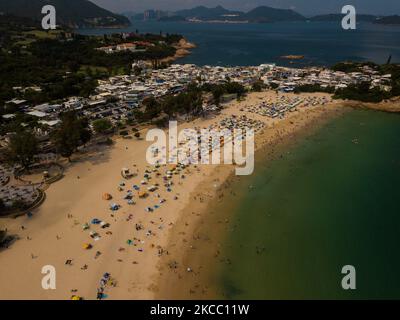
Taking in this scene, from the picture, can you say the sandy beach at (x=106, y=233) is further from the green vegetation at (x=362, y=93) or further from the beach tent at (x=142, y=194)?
the green vegetation at (x=362, y=93)

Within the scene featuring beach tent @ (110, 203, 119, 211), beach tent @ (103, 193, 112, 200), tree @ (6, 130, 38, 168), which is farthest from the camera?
tree @ (6, 130, 38, 168)

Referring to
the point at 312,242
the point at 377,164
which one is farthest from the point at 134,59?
the point at 312,242

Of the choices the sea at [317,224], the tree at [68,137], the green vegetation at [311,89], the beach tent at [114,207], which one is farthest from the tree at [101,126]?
the green vegetation at [311,89]

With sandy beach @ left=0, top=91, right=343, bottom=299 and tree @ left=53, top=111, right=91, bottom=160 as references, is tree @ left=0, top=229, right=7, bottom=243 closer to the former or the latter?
sandy beach @ left=0, top=91, right=343, bottom=299

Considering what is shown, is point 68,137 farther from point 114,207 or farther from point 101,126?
point 114,207

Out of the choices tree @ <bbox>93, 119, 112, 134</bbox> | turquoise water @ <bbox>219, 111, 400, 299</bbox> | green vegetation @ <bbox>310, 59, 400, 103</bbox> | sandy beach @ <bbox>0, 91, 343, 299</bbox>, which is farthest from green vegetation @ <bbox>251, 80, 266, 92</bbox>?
tree @ <bbox>93, 119, 112, 134</bbox>
